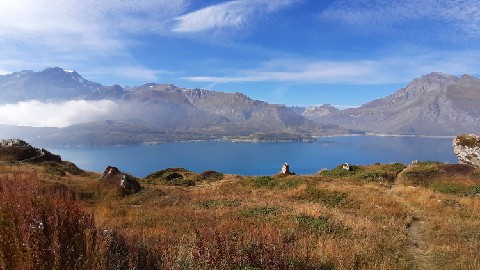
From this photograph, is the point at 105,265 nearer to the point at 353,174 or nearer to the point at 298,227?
the point at 298,227

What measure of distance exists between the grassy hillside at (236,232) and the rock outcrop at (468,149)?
15.9 metres

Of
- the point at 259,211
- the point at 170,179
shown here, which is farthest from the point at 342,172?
the point at 259,211

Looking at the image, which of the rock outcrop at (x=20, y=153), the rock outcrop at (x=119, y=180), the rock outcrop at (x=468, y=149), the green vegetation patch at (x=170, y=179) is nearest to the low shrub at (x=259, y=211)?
the rock outcrop at (x=119, y=180)

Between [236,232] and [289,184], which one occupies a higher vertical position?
[236,232]

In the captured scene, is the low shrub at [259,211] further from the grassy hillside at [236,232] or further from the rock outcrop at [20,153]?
the rock outcrop at [20,153]

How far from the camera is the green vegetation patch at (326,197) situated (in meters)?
26.7

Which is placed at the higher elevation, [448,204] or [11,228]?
[11,228]

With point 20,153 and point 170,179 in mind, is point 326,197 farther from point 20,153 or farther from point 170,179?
point 20,153

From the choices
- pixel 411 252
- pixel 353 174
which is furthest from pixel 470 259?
pixel 353 174

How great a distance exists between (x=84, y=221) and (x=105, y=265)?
4.53 feet

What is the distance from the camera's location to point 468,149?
48656mm

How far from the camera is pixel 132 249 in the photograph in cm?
837

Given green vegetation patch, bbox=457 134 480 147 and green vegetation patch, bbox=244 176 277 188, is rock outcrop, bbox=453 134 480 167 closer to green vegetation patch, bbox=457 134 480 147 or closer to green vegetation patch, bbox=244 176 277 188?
green vegetation patch, bbox=457 134 480 147

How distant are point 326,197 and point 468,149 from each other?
31.7 meters
